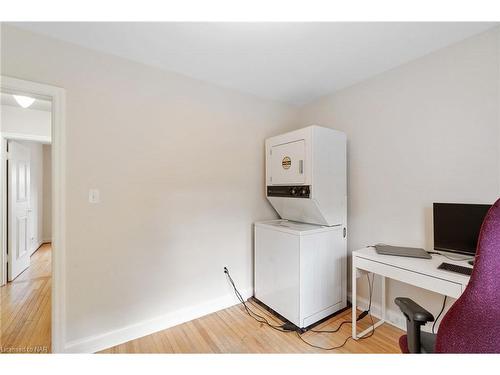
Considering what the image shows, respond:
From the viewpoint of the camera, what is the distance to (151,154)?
1.80 meters

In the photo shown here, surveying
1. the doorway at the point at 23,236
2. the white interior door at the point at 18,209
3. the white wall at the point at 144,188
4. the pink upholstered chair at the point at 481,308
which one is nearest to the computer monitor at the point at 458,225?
the pink upholstered chair at the point at 481,308

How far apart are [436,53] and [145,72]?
7.41 feet

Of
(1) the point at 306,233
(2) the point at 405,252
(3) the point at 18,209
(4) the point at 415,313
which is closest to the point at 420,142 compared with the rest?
(2) the point at 405,252

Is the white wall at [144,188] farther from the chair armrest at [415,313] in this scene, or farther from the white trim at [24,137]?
the white trim at [24,137]

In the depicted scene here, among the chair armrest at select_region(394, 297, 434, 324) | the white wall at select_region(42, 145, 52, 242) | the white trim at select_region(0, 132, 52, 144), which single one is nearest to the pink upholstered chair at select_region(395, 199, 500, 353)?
the chair armrest at select_region(394, 297, 434, 324)

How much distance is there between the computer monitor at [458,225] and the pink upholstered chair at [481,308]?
3.28ft

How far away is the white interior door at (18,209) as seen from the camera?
8.71 feet

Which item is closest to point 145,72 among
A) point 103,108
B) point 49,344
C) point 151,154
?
point 103,108

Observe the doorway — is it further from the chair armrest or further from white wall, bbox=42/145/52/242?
the chair armrest

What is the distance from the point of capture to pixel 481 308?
2.00ft

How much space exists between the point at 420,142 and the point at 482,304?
147 centimetres

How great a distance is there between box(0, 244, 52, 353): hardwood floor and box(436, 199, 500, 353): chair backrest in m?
2.34

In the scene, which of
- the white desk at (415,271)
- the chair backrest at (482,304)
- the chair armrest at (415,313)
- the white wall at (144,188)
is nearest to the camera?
the chair backrest at (482,304)
